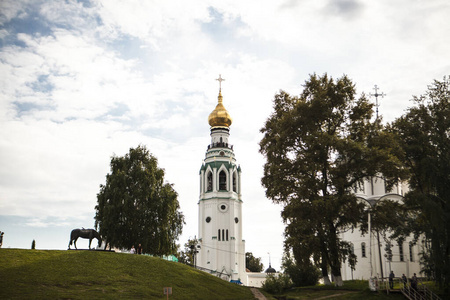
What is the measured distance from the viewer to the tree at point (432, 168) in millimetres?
24266

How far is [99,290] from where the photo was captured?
77.0ft

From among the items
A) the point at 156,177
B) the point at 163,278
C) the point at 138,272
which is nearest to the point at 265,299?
the point at 163,278

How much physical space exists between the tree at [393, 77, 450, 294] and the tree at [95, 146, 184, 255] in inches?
807

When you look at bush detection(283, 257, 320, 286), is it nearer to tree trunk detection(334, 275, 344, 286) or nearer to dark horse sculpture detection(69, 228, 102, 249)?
tree trunk detection(334, 275, 344, 286)

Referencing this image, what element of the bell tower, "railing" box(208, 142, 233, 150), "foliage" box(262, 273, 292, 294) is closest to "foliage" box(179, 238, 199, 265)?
the bell tower

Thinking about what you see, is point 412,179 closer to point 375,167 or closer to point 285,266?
point 375,167

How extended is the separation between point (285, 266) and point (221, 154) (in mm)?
32294

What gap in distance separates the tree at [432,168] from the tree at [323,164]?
1.65 m

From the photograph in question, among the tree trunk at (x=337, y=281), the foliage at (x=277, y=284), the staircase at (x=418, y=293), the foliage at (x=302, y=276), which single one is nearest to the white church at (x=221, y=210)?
the foliage at (x=302, y=276)

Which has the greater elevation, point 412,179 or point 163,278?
point 412,179

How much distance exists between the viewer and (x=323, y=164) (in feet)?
98.6

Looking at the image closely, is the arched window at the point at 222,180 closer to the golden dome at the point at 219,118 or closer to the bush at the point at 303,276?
the golden dome at the point at 219,118

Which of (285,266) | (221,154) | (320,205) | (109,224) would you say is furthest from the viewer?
(221,154)

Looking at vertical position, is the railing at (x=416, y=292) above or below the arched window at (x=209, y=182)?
below
